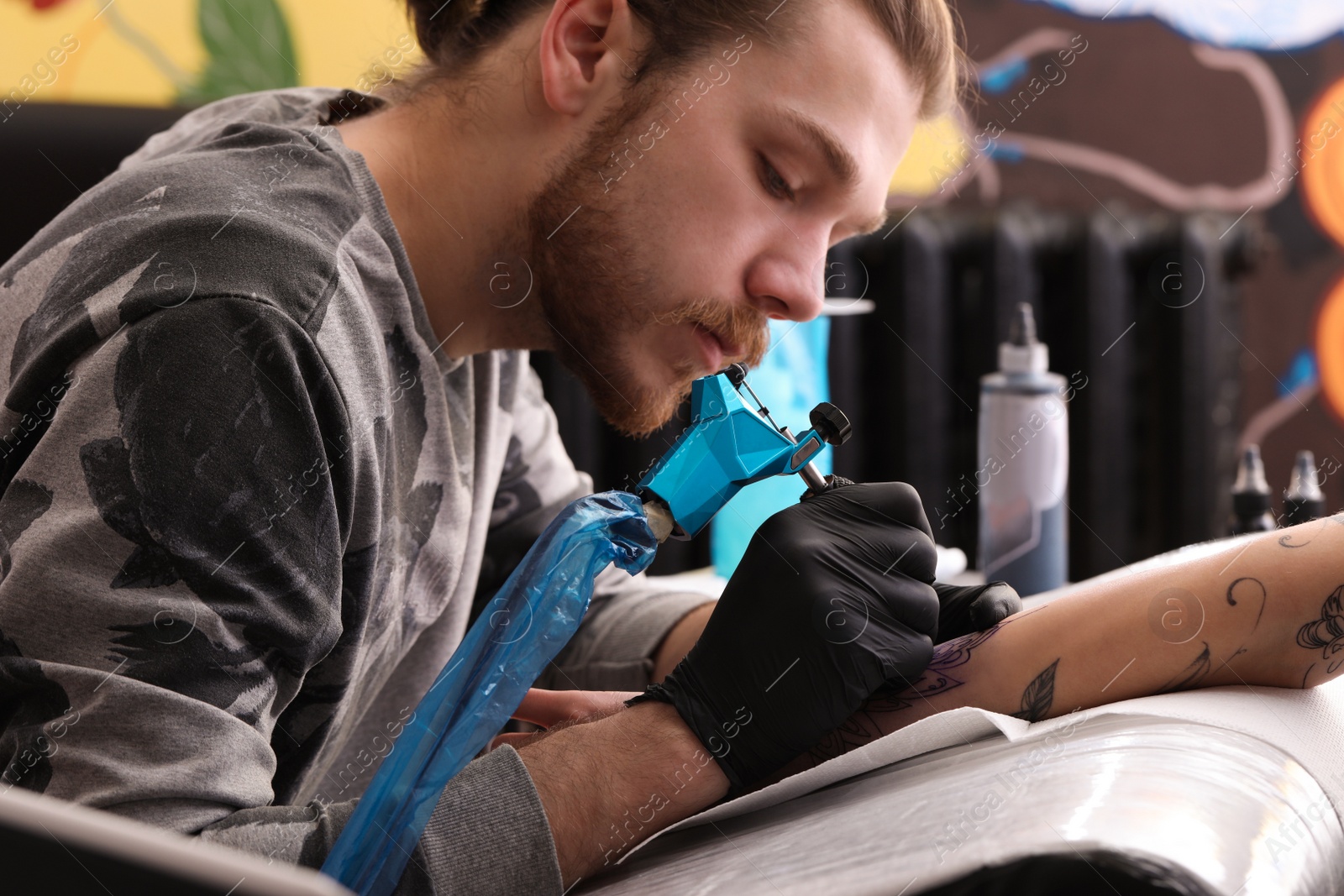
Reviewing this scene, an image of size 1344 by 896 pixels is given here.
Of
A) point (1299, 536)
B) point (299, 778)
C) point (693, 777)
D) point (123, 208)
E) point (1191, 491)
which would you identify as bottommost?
point (1191, 491)

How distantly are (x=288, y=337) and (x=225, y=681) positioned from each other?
189mm

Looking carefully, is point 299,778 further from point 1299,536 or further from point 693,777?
point 1299,536

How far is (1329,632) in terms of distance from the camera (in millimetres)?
598

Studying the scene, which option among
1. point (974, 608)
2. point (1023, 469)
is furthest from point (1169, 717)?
point (1023, 469)

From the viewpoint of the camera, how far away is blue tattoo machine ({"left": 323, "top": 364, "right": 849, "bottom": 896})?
556 mm

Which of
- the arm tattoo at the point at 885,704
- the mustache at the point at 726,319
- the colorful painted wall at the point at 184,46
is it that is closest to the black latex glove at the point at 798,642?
the arm tattoo at the point at 885,704

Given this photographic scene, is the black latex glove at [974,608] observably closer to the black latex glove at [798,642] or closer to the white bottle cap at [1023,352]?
the black latex glove at [798,642]

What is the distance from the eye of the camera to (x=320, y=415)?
0.65 metres

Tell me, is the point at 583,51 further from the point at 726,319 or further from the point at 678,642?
the point at 678,642

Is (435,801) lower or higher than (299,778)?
higher

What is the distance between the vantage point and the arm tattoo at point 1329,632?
0.60 metres

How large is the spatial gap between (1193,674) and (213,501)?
54cm

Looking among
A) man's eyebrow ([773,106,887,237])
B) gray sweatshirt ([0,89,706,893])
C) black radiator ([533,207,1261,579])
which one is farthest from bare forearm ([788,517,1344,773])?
black radiator ([533,207,1261,579])

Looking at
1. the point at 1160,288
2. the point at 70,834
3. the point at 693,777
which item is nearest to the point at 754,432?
the point at 693,777
